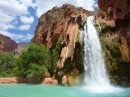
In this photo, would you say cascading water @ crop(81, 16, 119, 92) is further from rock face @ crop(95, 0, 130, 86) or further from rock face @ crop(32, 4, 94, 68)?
rock face @ crop(32, 4, 94, 68)

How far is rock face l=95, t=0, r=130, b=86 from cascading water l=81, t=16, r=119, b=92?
0.80 m

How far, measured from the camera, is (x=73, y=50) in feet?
84.6

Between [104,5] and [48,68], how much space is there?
13.1 m

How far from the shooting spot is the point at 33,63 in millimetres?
28953

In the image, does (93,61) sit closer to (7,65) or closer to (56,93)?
(56,93)

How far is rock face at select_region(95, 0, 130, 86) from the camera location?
78.7 feet

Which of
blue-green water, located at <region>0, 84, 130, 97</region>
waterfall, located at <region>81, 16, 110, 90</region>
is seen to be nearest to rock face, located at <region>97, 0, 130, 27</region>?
waterfall, located at <region>81, 16, 110, 90</region>

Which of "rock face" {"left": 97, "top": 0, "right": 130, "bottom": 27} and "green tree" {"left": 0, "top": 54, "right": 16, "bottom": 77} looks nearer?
"rock face" {"left": 97, "top": 0, "right": 130, "bottom": 27}

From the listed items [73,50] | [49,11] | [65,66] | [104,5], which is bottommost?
[65,66]

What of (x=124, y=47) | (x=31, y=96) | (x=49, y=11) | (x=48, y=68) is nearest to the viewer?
(x=31, y=96)

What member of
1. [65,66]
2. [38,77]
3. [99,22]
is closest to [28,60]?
[38,77]

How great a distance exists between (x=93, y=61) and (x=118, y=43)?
153 inches

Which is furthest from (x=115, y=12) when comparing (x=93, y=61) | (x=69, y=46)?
(x=69, y=46)

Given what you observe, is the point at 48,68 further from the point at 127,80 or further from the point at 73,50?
the point at 127,80
